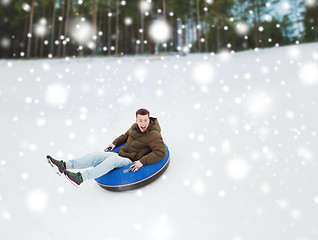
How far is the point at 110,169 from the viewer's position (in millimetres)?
2561

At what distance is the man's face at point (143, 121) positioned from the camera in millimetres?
2806

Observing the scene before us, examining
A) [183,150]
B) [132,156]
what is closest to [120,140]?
[132,156]

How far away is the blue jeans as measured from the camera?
2501 mm

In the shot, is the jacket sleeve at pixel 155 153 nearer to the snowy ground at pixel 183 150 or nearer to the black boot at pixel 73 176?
the snowy ground at pixel 183 150

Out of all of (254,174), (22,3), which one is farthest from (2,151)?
(22,3)

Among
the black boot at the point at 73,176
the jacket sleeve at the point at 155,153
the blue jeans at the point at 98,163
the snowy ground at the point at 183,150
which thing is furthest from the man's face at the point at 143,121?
the black boot at the point at 73,176

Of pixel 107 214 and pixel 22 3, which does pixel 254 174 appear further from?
pixel 22 3

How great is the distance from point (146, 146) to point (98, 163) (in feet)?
1.87

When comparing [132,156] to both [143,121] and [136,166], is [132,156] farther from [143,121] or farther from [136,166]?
[143,121]

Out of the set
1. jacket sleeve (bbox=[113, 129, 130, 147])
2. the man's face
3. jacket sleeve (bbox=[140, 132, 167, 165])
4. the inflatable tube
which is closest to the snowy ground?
the inflatable tube

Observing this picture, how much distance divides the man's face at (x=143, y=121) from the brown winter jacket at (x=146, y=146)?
0.06 m

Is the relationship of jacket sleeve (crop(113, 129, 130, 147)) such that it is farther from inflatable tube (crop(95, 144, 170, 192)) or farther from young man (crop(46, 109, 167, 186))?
inflatable tube (crop(95, 144, 170, 192))

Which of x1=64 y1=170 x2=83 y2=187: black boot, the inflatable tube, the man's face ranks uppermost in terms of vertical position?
the man's face

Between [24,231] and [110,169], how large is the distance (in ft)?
3.07
